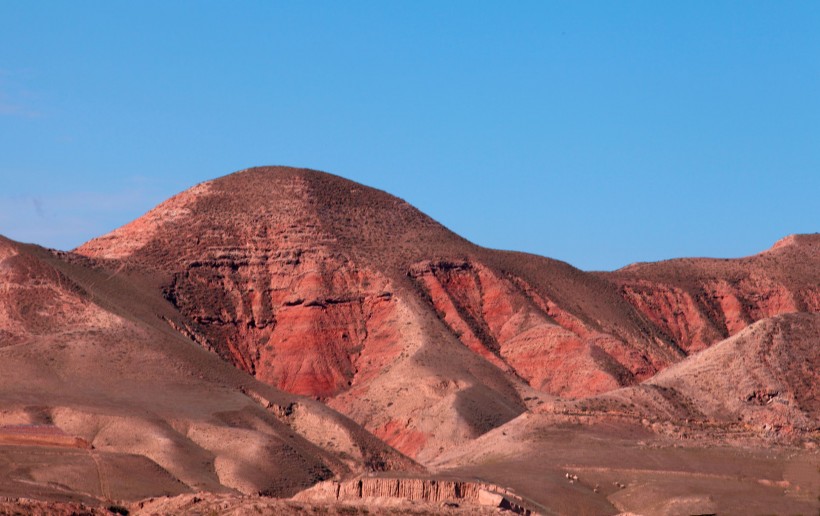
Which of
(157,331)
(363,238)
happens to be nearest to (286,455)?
(157,331)

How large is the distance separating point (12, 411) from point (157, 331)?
85.4 feet

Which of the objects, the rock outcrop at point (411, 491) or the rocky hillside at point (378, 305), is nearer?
the rock outcrop at point (411, 491)

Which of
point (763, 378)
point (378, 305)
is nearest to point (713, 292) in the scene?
point (378, 305)

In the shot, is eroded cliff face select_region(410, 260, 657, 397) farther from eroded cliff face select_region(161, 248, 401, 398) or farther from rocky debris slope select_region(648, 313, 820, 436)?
rocky debris slope select_region(648, 313, 820, 436)

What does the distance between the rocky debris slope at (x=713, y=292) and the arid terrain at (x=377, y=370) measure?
0.97 ft

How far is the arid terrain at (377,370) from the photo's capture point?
6981cm

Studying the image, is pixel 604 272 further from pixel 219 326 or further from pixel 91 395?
pixel 91 395

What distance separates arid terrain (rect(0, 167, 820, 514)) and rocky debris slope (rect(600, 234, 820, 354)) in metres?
0.30

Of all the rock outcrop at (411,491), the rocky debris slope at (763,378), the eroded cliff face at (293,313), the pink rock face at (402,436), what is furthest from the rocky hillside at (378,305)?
the rock outcrop at (411,491)

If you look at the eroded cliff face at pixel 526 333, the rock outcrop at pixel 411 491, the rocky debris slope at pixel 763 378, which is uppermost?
the eroded cliff face at pixel 526 333

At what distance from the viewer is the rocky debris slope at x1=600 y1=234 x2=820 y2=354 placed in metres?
160

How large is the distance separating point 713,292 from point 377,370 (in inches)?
1935

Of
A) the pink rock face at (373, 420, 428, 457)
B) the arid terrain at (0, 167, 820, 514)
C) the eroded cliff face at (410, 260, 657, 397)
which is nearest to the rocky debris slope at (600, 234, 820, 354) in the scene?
the arid terrain at (0, 167, 820, 514)

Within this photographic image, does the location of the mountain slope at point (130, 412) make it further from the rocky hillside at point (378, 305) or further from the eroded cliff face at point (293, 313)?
the rocky hillside at point (378, 305)
